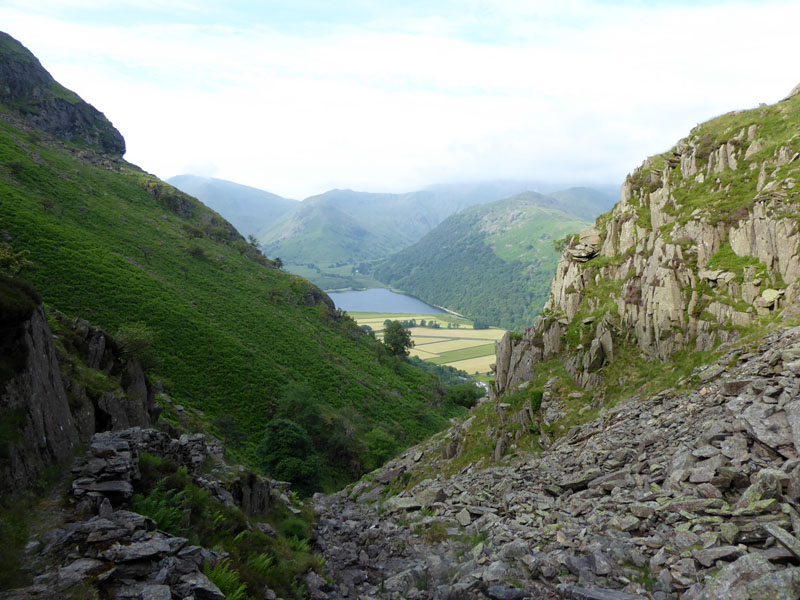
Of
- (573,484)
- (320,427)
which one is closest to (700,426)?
(573,484)

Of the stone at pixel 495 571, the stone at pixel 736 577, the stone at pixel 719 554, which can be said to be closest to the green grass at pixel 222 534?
the stone at pixel 495 571

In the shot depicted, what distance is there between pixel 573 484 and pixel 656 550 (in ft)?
23.1

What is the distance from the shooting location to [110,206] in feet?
315

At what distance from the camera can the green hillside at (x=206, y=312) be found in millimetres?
53031

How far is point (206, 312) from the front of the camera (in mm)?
73250

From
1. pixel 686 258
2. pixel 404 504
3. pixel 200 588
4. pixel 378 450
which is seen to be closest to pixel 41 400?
pixel 200 588

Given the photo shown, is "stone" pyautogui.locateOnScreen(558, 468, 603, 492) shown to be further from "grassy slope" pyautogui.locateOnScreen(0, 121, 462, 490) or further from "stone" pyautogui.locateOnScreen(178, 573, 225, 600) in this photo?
"grassy slope" pyautogui.locateOnScreen(0, 121, 462, 490)

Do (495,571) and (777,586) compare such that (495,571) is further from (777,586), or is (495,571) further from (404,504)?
(404,504)

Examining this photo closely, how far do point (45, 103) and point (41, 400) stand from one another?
182476 mm

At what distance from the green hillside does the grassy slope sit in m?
0.28

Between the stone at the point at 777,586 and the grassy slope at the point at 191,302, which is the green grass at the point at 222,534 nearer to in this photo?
the stone at the point at 777,586

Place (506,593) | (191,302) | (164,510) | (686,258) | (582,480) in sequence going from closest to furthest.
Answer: (506,593) → (164,510) → (582,480) → (686,258) → (191,302)

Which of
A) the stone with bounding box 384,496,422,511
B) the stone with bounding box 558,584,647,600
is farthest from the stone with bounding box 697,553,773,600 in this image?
the stone with bounding box 384,496,422,511

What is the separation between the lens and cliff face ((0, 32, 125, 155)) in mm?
132750
